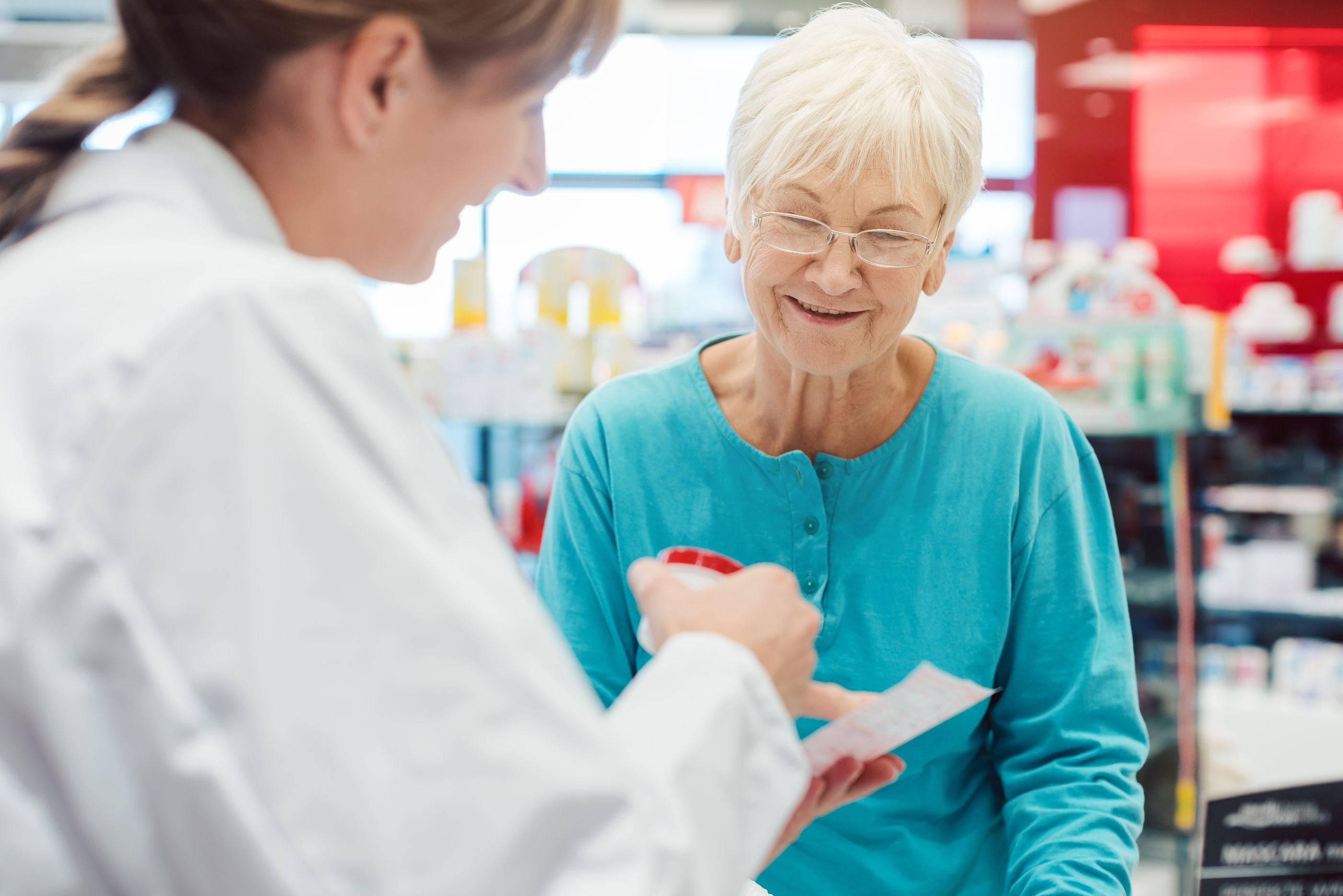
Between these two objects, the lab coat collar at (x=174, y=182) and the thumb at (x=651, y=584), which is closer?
the lab coat collar at (x=174, y=182)

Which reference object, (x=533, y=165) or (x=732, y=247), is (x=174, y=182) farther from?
(x=732, y=247)

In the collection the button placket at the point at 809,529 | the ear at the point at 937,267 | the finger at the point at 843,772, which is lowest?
the finger at the point at 843,772

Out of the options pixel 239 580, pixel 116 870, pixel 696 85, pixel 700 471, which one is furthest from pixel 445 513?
pixel 696 85

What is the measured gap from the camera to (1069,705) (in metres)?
1.41

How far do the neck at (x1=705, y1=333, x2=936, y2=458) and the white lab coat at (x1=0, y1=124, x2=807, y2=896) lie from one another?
0.94 m

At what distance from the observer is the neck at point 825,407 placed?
1.54m

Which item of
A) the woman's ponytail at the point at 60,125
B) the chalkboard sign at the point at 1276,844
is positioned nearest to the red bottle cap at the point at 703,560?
the woman's ponytail at the point at 60,125

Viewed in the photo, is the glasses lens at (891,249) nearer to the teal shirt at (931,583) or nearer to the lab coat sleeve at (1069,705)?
the teal shirt at (931,583)

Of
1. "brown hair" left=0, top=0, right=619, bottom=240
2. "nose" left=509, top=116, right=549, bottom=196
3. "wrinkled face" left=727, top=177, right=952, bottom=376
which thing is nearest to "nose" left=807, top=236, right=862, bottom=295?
"wrinkled face" left=727, top=177, right=952, bottom=376

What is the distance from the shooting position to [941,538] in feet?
4.84

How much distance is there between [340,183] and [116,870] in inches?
18.5

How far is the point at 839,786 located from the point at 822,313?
659 millimetres

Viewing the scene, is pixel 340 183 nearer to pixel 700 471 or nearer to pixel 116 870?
pixel 116 870

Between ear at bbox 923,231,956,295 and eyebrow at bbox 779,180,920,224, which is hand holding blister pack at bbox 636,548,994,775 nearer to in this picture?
eyebrow at bbox 779,180,920,224
